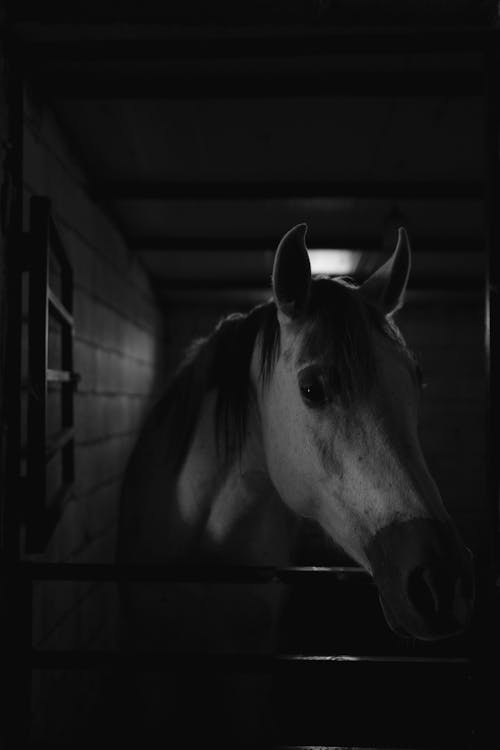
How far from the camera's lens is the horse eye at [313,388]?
41.8 inches

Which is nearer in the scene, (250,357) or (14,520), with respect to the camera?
(14,520)

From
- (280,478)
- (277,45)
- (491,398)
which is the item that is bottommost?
(280,478)

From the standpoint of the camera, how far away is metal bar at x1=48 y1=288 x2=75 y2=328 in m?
1.38

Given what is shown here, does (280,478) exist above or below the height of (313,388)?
below

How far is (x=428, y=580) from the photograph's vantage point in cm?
85

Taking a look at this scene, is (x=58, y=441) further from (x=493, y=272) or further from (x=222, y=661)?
(x=493, y=272)

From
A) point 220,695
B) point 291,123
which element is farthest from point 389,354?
point 291,123

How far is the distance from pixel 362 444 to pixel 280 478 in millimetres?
268

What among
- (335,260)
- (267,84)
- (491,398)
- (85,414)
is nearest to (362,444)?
(491,398)

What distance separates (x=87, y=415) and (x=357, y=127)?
1603 mm

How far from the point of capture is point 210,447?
4.75ft

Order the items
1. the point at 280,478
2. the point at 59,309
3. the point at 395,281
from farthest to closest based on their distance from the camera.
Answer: the point at 59,309 → the point at 395,281 → the point at 280,478

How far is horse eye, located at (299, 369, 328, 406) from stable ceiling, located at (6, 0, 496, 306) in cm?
70

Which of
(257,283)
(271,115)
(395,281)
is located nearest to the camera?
(395,281)
